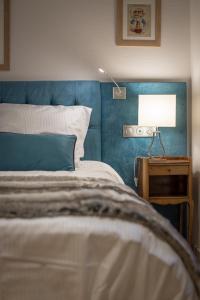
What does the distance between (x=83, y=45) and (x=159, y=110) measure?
847mm

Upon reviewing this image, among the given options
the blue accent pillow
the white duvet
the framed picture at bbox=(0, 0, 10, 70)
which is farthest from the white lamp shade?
the white duvet

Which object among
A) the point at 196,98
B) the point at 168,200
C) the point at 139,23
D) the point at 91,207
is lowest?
the point at 168,200

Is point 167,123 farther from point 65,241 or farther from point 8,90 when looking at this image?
point 65,241

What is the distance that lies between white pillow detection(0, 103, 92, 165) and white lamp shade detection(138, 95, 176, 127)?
1.46ft

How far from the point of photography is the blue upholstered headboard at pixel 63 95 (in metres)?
2.60

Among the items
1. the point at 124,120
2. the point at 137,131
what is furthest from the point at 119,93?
the point at 137,131

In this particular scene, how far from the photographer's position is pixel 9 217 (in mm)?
978

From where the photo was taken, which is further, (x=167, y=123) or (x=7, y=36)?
(x=7, y=36)

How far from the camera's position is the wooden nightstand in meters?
2.36

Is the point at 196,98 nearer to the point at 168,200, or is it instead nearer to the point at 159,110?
the point at 159,110

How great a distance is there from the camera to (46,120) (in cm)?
234

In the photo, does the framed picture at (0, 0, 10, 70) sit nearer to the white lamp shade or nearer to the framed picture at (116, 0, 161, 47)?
the framed picture at (116, 0, 161, 47)

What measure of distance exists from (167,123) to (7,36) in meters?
1.44

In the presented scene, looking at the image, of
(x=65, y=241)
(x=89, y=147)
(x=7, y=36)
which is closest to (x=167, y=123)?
(x=89, y=147)
